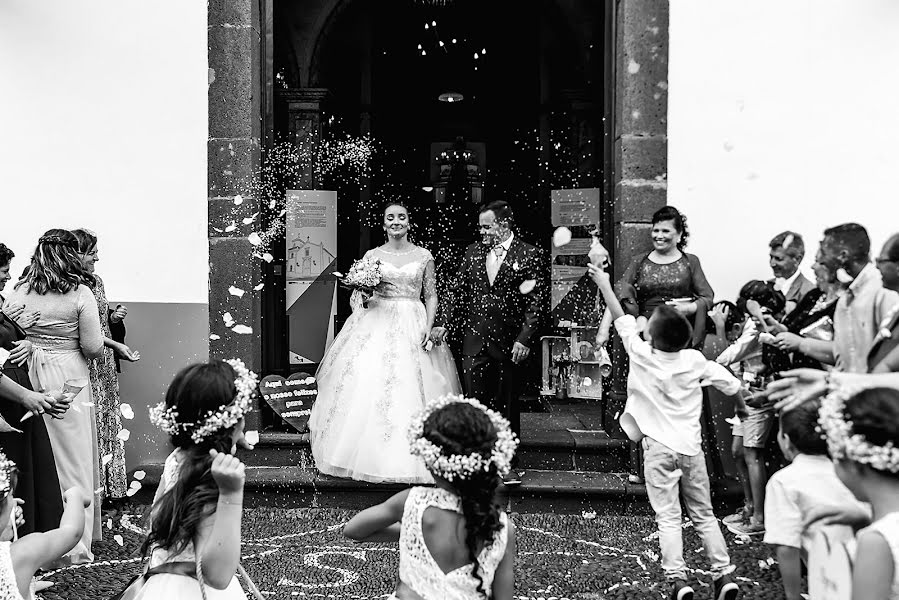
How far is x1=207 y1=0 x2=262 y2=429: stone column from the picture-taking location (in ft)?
17.9

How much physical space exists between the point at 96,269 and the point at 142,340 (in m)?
0.55

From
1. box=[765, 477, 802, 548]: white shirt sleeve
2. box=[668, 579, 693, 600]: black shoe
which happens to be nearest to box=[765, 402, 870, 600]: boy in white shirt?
box=[765, 477, 802, 548]: white shirt sleeve

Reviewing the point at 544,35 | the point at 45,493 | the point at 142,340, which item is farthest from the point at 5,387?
the point at 544,35

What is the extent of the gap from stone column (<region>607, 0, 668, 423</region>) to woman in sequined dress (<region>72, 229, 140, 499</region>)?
3.10m

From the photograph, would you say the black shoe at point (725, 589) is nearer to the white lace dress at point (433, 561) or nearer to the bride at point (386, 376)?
the white lace dress at point (433, 561)

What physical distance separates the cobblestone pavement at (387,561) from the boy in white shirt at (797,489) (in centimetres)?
73

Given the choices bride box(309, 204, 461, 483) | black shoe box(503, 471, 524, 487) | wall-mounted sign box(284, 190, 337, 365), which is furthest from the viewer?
wall-mounted sign box(284, 190, 337, 365)

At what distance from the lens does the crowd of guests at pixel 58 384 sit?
3.77 metres

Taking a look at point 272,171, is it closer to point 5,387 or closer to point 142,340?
point 142,340

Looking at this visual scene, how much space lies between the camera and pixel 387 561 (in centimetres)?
417

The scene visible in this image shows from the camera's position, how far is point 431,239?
10.9 m

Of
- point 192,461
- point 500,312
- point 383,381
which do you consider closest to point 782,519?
point 192,461

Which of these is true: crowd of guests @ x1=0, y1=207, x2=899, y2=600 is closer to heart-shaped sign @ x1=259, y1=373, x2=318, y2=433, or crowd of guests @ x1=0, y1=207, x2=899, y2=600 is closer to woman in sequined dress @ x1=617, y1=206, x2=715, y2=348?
woman in sequined dress @ x1=617, y1=206, x2=715, y2=348

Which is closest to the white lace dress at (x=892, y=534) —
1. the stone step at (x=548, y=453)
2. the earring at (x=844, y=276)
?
the earring at (x=844, y=276)
